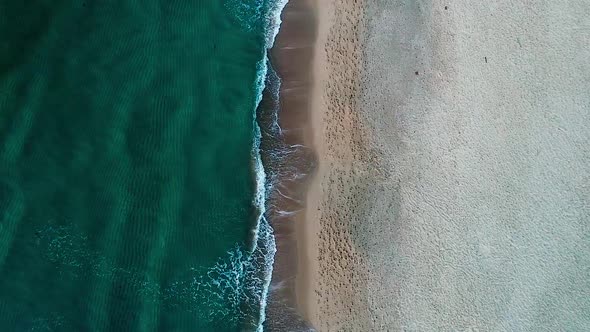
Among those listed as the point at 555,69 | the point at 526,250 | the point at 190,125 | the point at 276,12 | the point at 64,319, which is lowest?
the point at 64,319

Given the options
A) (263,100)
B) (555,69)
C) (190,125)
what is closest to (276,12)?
(263,100)

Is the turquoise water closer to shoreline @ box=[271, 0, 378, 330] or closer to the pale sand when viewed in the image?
shoreline @ box=[271, 0, 378, 330]

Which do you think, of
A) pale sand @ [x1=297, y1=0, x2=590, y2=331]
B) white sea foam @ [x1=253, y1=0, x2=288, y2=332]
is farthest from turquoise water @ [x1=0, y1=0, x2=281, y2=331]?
pale sand @ [x1=297, y1=0, x2=590, y2=331]

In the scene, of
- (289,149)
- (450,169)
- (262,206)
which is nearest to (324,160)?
(289,149)

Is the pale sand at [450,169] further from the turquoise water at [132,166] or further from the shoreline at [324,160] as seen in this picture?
the turquoise water at [132,166]

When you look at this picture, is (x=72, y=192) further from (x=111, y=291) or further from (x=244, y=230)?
(x=244, y=230)

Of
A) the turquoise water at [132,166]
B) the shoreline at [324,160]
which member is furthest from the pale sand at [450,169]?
the turquoise water at [132,166]

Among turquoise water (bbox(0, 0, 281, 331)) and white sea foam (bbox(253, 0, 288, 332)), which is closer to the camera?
turquoise water (bbox(0, 0, 281, 331))
